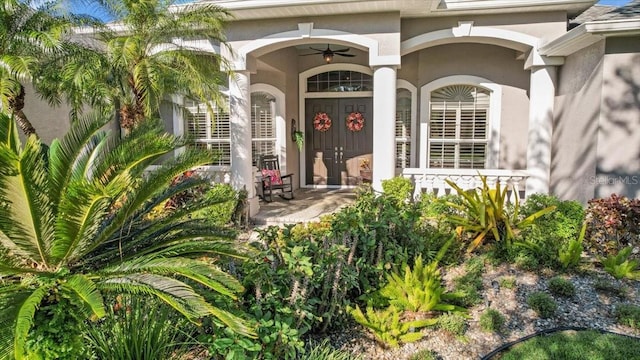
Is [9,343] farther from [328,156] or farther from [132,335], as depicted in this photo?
[328,156]

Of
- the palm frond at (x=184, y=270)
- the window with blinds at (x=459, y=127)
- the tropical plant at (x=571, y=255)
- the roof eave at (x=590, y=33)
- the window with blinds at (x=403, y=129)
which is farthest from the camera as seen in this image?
the window with blinds at (x=403, y=129)

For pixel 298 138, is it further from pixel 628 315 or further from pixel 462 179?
pixel 628 315

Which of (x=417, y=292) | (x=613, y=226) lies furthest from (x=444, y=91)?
(x=417, y=292)

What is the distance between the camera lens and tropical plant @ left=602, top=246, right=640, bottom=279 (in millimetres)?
4559

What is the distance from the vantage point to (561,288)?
4359 mm

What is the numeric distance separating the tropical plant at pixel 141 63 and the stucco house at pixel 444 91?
66 centimetres

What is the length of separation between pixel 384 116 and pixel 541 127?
2.95 meters

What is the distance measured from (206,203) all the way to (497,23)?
663 centimetres

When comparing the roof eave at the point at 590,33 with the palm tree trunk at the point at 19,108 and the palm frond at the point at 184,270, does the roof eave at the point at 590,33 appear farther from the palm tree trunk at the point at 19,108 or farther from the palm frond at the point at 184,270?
the palm tree trunk at the point at 19,108

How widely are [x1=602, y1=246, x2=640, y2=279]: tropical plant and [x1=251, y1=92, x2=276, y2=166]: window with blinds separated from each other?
25.6 ft

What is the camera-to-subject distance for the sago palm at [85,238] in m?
2.29

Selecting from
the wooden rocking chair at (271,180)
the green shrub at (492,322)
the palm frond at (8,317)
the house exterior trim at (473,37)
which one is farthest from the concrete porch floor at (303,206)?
the palm frond at (8,317)

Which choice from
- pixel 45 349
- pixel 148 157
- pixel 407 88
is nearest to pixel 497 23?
pixel 407 88

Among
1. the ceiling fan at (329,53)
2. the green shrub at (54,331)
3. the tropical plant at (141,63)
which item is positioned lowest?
the green shrub at (54,331)
